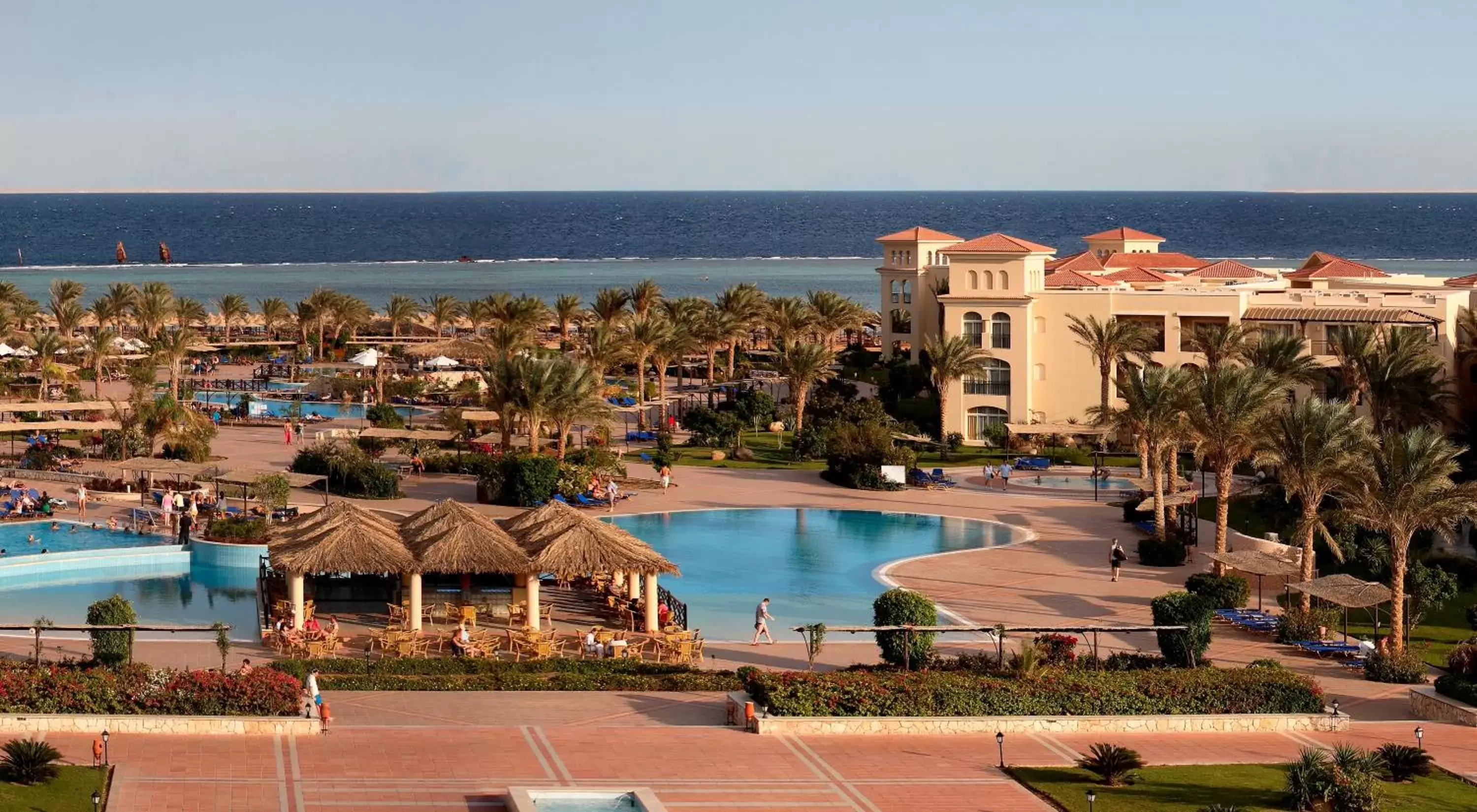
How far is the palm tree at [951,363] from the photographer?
56.8m

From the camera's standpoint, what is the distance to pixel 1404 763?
76.3 ft

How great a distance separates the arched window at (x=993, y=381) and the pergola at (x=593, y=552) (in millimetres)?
27902

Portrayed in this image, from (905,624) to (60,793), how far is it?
42.4ft

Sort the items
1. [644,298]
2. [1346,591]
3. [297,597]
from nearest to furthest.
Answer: [297,597]
[1346,591]
[644,298]

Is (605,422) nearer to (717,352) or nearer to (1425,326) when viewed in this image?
(1425,326)

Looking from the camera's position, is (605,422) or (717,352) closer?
(605,422)

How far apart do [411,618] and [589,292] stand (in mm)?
118336

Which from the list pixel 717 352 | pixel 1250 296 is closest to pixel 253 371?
pixel 717 352

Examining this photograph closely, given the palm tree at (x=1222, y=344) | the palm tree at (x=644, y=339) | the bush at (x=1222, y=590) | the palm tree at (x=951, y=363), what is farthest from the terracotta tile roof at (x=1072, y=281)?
the bush at (x=1222, y=590)

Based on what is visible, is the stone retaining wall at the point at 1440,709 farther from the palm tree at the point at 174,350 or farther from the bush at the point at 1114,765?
the palm tree at the point at 174,350

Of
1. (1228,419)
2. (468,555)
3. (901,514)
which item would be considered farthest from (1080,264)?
(468,555)

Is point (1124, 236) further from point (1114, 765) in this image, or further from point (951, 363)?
point (1114, 765)

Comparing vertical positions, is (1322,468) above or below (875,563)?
above

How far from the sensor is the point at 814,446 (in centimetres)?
5422
